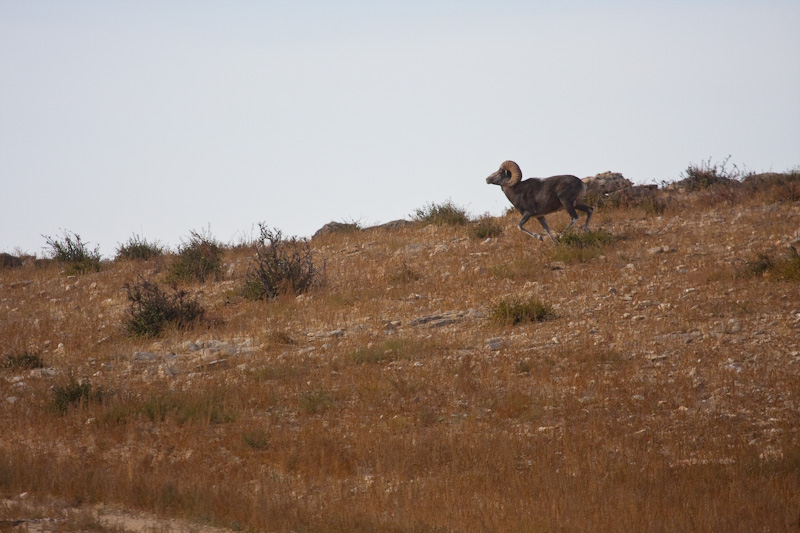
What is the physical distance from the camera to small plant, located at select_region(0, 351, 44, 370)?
36.6 ft

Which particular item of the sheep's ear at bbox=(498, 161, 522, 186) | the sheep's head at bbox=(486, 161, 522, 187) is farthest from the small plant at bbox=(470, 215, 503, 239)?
the sheep's ear at bbox=(498, 161, 522, 186)

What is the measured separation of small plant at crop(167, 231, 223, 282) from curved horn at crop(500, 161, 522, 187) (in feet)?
23.3

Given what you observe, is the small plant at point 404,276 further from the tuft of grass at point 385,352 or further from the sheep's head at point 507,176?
the tuft of grass at point 385,352

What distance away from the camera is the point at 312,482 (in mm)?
6867

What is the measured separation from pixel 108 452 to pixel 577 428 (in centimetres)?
472

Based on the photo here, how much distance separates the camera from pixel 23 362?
11.2 metres

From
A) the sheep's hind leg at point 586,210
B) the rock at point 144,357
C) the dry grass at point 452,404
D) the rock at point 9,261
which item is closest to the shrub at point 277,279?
the dry grass at point 452,404

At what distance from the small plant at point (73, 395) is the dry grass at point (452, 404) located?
130 mm

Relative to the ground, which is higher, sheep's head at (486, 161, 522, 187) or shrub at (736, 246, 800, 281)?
sheep's head at (486, 161, 522, 187)

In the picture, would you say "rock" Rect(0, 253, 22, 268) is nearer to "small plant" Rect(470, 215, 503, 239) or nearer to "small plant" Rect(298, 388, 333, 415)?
"small plant" Rect(470, 215, 503, 239)

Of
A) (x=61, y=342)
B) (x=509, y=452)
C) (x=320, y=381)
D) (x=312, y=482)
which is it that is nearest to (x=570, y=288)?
(x=320, y=381)

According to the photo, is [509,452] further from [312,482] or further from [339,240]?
[339,240]

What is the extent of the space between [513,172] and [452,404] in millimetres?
9046


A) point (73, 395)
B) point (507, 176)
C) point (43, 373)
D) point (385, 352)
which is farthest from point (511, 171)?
point (73, 395)
